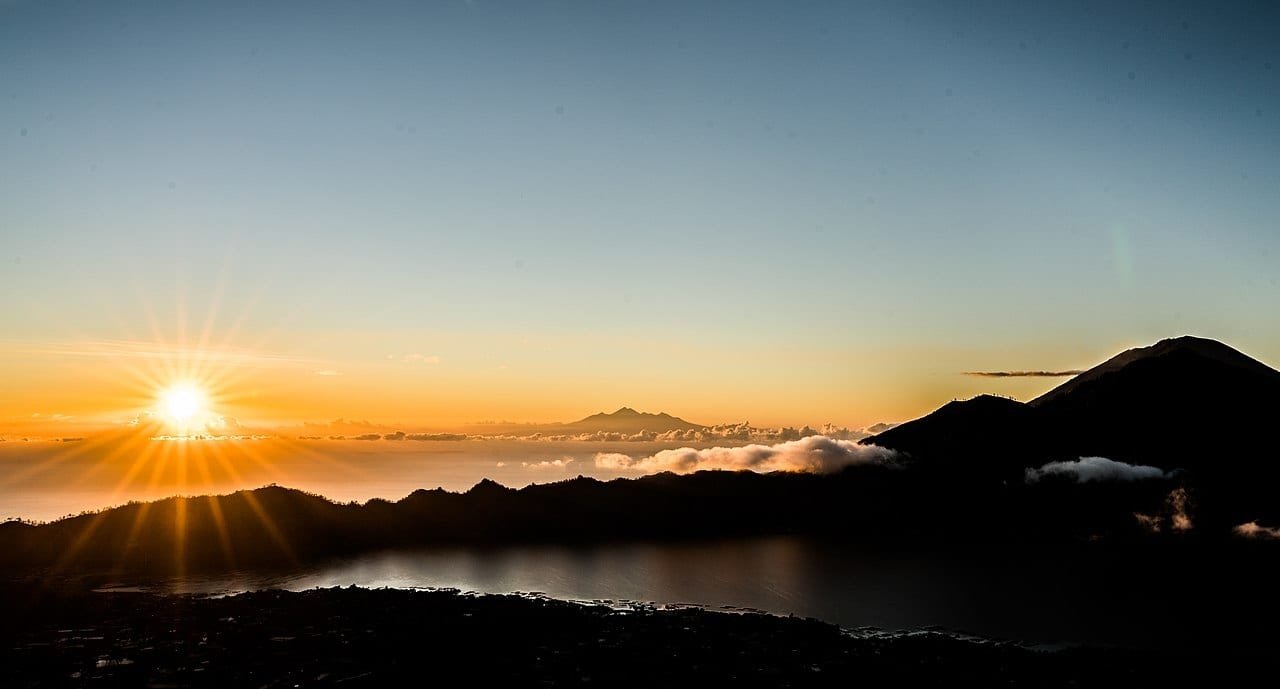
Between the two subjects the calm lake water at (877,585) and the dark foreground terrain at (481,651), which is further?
the calm lake water at (877,585)

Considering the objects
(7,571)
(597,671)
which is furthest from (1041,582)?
(7,571)

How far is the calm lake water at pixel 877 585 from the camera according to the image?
118 m

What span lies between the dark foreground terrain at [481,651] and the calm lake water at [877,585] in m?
22.9

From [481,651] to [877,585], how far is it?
102182 mm

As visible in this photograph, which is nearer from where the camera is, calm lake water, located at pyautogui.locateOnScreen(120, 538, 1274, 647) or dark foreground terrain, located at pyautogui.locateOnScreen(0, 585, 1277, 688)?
dark foreground terrain, located at pyautogui.locateOnScreen(0, 585, 1277, 688)

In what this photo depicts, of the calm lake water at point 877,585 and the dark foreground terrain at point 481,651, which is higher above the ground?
the dark foreground terrain at point 481,651

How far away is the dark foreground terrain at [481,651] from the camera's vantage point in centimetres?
6662

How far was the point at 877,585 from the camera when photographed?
15500 centimetres

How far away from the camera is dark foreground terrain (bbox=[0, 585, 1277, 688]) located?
66625 mm

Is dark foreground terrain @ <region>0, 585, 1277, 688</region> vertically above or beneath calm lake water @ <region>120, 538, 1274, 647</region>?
above

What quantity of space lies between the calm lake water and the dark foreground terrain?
22.9 metres

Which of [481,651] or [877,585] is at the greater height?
[481,651]

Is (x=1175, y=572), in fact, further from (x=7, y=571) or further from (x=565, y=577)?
(x=7, y=571)

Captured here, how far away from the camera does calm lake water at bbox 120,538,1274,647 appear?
118m
